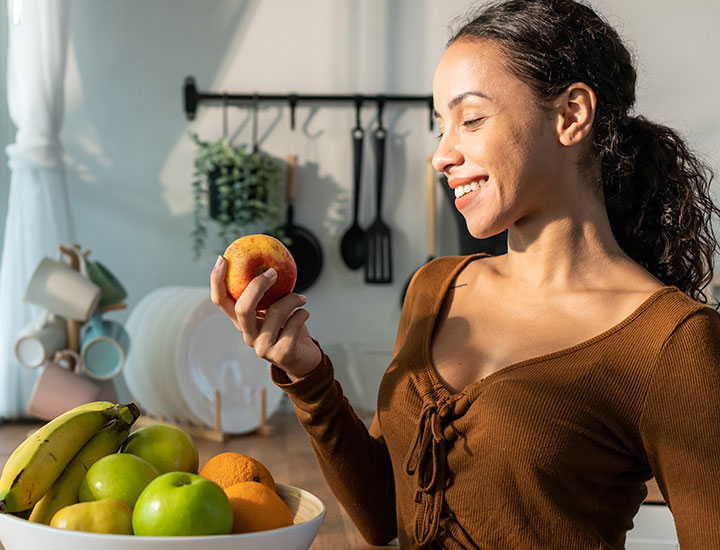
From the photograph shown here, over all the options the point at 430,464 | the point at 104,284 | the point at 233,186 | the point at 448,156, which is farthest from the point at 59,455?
the point at 233,186

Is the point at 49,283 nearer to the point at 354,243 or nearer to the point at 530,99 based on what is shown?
the point at 354,243

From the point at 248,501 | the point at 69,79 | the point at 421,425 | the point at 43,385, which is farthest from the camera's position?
the point at 69,79

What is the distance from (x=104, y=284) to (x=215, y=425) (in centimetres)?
46

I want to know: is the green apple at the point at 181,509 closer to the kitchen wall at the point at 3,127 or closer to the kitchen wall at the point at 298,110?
the kitchen wall at the point at 298,110

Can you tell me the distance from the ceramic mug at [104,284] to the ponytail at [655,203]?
4.46ft

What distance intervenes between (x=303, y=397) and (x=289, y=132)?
1862 mm

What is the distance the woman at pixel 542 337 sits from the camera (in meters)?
0.74

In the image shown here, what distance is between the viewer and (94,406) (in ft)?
2.14

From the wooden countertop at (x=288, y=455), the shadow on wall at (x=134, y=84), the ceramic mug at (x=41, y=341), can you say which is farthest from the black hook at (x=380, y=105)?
the ceramic mug at (x=41, y=341)

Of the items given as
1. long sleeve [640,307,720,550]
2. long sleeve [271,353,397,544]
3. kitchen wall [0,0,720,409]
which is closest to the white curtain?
kitchen wall [0,0,720,409]

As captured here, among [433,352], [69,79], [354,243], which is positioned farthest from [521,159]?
[69,79]

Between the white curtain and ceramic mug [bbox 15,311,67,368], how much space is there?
0.84 feet

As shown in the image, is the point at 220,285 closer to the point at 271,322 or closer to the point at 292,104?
the point at 271,322

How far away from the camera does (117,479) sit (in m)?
0.57
